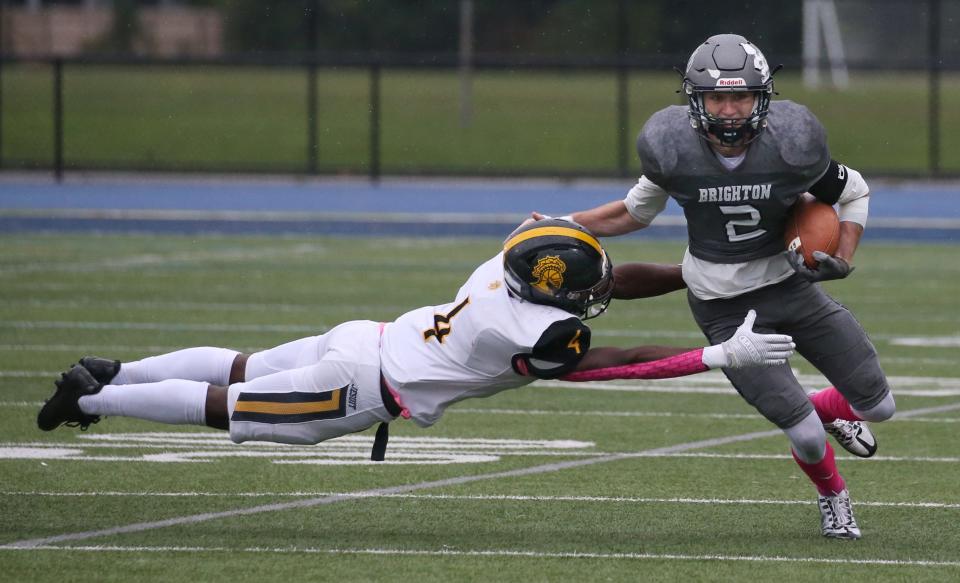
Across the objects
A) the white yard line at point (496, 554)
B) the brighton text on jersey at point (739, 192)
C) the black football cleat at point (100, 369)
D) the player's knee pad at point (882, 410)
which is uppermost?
the brighton text on jersey at point (739, 192)

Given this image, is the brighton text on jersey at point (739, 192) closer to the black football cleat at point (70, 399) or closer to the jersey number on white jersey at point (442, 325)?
the jersey number on white jersey at point (442, 325)

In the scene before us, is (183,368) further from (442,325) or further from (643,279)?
(643,279)

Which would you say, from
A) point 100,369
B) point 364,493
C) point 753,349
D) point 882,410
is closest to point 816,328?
point 882,410

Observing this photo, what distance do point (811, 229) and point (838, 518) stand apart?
1.01 meters

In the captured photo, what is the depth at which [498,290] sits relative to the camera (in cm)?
544

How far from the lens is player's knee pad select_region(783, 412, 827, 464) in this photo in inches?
219

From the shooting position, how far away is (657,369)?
5203 millimetres

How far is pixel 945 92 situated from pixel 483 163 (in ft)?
31.5

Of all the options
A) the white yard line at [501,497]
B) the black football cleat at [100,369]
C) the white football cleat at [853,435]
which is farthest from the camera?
the white yard line at [501,497]

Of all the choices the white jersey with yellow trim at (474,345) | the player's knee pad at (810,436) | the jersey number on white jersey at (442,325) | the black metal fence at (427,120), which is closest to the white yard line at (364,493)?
the white jersey with yellow trim at (474,345)

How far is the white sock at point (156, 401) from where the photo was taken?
5.55m

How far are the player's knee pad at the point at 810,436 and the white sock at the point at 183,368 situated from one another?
6.42 ft

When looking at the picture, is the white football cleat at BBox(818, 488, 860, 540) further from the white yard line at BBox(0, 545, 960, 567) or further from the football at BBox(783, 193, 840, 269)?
the football at BBox(783, 193, 840, 269)

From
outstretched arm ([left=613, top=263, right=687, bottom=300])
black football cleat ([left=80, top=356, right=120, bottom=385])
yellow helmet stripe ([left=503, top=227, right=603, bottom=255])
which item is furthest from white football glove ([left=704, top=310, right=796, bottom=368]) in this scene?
black football cleat ([left=80, top=356, right=120, bottom=385])
